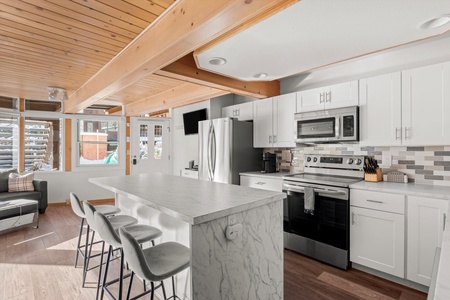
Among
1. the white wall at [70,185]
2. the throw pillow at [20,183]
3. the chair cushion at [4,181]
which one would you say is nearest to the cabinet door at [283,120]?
the white wall at [70,185]

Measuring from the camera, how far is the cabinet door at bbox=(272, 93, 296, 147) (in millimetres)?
3682

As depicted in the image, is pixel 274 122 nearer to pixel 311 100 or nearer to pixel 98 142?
pixel 311 100

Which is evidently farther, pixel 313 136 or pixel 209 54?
pixel 313 136

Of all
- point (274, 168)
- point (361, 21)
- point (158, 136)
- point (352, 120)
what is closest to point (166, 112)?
point (158, 136)

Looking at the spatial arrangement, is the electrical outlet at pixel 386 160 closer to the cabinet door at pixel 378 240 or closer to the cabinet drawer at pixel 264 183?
the cabinet door at pixel 378 240

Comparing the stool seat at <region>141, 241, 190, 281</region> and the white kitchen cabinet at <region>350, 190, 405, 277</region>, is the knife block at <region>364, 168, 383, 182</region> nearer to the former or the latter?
the white kitchen cabinet at <region>350, 190, 405, 277</region>

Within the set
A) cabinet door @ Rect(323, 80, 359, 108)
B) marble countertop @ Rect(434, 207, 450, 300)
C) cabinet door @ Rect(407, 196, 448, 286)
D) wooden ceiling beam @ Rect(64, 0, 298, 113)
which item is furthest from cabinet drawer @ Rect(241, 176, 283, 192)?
marble countertop @ Rect(434, 207, 450, 300)

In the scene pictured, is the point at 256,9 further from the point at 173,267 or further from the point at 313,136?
the point at 313,136

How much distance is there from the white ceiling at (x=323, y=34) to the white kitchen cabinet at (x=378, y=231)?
1461 mm

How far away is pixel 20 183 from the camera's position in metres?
4.77

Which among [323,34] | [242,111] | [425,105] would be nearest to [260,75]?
[323,34]

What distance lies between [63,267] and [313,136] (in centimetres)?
342

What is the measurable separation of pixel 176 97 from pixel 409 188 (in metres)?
3.64

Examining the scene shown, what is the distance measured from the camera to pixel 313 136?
3.36 meters
